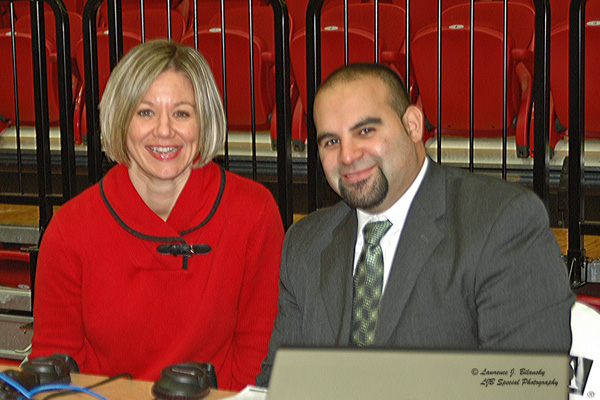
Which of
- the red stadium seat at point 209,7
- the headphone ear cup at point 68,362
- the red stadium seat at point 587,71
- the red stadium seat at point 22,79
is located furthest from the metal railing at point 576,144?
the red stadium seat at point 22,79

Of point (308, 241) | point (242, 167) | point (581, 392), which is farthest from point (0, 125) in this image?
point (581, 392)

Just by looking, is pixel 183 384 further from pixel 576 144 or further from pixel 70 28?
pixel 70 28

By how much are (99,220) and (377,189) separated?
78cm

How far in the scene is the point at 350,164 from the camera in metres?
1.57

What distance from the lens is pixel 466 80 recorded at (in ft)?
11.4

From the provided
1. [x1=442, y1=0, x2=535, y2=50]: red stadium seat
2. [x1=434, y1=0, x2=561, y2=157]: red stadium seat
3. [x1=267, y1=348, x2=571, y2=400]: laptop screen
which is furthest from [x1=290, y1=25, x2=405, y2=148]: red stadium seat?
[x1=267, y1=348, x2=571, y2=400]: laptop screen

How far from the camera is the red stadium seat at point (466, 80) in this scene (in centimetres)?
338

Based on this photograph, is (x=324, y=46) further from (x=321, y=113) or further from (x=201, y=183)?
(x=321, y=113)

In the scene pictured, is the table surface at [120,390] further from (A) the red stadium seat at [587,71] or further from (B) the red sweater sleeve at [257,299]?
(A) the red stadium seat at [587,71]

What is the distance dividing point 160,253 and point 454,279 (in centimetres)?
79

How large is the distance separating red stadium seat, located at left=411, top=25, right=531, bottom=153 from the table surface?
94.9 inches

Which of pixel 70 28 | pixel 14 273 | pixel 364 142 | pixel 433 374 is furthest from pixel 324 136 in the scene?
pixel 70 28

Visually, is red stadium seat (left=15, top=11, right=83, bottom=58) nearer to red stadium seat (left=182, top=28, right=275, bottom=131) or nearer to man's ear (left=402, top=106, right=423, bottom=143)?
red stadium seat (left=182, top=28, right=275, bottom=131)

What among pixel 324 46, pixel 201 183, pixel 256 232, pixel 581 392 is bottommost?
pixel 581 392
